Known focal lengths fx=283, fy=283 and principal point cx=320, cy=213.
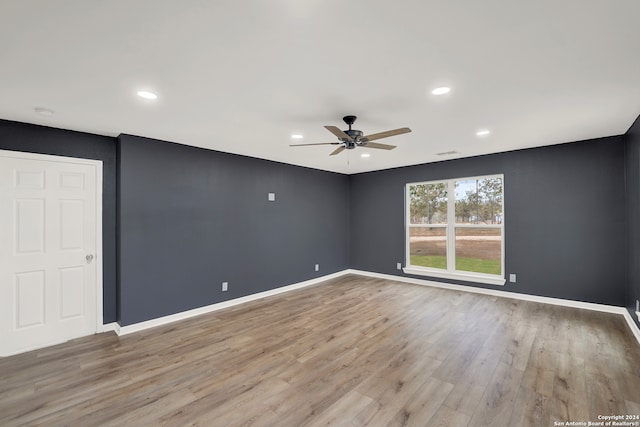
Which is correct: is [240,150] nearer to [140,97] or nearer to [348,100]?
[140,97]

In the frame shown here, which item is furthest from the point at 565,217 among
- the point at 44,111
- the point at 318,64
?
the point at 44,111

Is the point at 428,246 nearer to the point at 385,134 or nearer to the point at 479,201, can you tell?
the point at 479,201

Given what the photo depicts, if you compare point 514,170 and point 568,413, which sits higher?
point 514,170

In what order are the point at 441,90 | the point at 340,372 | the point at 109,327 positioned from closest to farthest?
the point at 441,90, the point at 340,372, the point at 109,327

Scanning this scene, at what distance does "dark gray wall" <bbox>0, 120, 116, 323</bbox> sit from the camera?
10.8 ft

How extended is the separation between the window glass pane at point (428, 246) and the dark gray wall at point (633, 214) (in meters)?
2.52

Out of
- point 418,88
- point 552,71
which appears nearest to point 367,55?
point 418,88

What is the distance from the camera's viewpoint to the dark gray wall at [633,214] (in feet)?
10.6

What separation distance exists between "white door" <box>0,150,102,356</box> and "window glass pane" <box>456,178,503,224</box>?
5878 millimetres

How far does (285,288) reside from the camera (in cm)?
545

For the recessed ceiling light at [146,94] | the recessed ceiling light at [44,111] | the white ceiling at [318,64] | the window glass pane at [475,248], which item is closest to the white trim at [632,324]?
the window glass pane at [475,248]

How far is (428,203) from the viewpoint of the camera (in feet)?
19.6

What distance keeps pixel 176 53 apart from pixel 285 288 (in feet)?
14.3

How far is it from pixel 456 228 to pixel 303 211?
3070 mm
